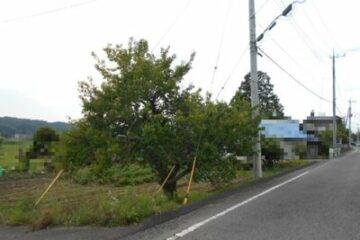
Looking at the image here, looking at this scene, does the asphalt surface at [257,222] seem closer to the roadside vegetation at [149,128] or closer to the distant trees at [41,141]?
the roadside vegetation at [149,128]

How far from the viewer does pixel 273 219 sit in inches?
465

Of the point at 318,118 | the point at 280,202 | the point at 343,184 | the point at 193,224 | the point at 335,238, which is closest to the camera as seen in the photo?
the point at 335,238

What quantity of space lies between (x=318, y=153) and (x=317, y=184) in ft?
176

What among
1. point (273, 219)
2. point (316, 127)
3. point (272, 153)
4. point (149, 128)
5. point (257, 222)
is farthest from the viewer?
point (316, 127)

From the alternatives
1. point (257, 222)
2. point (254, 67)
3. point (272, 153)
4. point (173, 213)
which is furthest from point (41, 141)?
point (257, 222)

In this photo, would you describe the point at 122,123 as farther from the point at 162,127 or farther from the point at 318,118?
the point at 318,118

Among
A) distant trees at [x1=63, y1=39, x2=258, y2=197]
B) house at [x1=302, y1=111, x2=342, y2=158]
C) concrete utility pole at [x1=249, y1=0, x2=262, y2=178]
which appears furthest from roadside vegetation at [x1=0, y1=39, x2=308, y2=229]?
house at [x1=302, y1=111, x2=342, y2=158]

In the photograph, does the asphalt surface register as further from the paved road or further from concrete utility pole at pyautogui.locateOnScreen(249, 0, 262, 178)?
concrete utility pole at pyautogui.locateOnScreen(249, 0, 262, 178)

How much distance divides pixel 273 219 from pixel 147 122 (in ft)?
17.8

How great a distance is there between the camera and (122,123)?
53.9ft

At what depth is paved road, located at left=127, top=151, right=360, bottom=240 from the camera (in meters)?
10.0

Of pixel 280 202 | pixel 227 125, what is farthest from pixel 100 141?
pixel 280 202

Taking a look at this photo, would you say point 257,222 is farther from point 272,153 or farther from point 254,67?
point 272,153

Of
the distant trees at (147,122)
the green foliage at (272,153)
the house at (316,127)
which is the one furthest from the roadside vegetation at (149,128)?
the house at (316,127)
